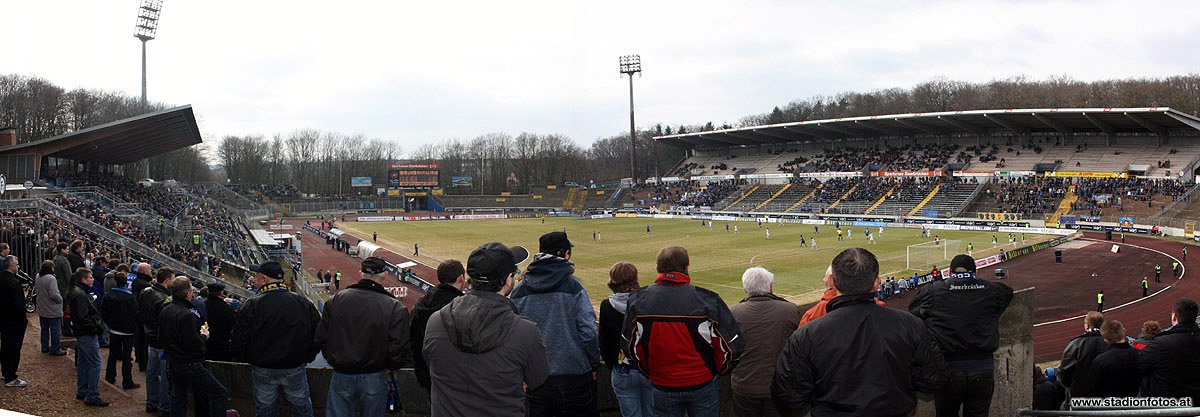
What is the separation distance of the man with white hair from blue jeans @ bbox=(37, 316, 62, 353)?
10722 mm

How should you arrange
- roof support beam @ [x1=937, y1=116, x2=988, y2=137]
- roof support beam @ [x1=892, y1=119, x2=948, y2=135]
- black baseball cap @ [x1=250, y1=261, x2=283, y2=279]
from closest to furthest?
black baseball cap @ [x1=250, y1=261, x2=283, y2=279], roof support beam @ [x1=937, y1=116, x2=988, y2=137], roof support beam @ [x1=892, y1=119, x2=948, y2=135]

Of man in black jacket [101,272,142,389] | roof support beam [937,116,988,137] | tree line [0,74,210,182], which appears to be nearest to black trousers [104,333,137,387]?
man in black jacket [101,272,142,389]

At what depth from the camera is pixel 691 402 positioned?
5.20 m

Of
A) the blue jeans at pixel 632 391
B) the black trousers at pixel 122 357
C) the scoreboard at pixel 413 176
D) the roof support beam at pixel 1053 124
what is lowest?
the black trousers at pixel 122 357

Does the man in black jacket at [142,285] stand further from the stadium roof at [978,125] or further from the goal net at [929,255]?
the stadium roof at [978,125]

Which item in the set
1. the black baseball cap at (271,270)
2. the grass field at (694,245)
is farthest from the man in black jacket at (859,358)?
the grass field at (694,245)

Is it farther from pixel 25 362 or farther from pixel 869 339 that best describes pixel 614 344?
pixel 25 362

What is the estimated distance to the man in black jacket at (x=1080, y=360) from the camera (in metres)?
6.98

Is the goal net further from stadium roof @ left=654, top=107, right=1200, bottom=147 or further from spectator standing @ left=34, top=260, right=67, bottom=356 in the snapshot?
stadium roof @ left=654, top=107, right=1200, bottom=147

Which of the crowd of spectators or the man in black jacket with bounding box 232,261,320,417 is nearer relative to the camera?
the man in black jacket with bounding box 232,261,320,417

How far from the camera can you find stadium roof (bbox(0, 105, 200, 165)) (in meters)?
38.8

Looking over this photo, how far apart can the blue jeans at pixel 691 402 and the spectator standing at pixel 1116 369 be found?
3.89 metres

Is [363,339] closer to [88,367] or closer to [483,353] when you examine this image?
[483,353]

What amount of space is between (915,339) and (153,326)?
791cm
